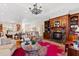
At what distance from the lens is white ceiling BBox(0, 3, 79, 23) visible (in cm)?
262

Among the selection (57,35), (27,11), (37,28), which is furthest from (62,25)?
(27,11)

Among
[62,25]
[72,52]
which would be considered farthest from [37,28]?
[72,52]

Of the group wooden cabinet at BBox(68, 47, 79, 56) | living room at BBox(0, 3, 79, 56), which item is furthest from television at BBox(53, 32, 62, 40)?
wooden cabinet at BBox(68, 47, 79, 56)

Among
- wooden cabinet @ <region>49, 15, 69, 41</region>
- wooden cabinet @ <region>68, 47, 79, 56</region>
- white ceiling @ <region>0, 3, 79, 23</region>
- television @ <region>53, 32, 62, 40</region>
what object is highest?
white ceiling @ <region>0, 3, 79, 23</region>

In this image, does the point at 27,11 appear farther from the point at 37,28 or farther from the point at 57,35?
the point at 57,35

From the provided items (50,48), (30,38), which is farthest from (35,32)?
(50,48)

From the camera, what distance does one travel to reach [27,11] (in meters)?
2.64

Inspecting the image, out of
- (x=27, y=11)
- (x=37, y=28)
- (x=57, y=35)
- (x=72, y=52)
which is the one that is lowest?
(x=72, y=52)

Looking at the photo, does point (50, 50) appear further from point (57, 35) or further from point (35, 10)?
point (35, 10)

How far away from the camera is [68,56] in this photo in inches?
106

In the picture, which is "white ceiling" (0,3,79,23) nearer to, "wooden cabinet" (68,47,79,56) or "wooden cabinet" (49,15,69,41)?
"wooden cabinet" (49,15,69,41)

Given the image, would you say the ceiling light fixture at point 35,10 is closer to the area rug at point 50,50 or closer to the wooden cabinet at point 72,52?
the area rug at point 50,50

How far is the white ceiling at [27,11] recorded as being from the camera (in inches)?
103

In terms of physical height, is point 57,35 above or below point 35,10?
below
